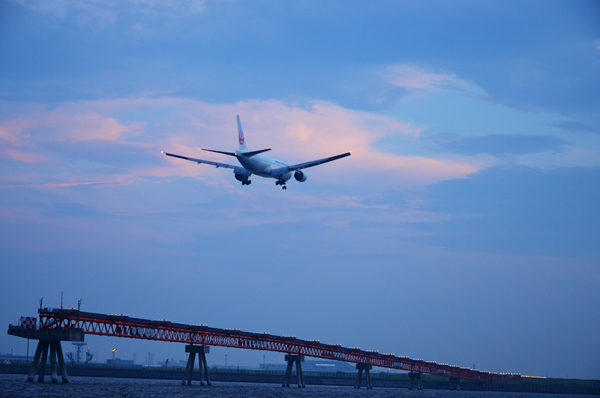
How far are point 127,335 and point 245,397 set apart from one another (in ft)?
86.5

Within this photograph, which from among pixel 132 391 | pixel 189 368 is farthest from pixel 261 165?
pixel 189 368

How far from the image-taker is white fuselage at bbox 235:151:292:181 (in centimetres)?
10425

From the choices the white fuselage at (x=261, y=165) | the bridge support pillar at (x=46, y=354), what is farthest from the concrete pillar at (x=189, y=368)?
the white fuselage at (x=261, y=165)

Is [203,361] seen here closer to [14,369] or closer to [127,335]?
[127,335]

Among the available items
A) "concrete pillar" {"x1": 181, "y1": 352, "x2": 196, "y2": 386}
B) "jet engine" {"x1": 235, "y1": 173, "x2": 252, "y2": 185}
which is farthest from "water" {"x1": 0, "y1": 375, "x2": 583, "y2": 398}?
"jet engine" {"x1": 235, "y1": 173, "x2": 252, "y2": 185}

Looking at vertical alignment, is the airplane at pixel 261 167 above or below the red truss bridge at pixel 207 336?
above

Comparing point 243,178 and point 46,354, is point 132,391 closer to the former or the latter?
point 46,354

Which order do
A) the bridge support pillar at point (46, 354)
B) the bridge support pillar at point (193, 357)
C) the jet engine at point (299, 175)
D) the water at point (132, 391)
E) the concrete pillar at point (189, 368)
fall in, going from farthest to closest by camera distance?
the concrete pillar at point (189, 368), the bridge support pillar at point (193, 357), the jet engine at point (299, 175), the bridge support pillar at point (46, 354), the water at point (132, 391)

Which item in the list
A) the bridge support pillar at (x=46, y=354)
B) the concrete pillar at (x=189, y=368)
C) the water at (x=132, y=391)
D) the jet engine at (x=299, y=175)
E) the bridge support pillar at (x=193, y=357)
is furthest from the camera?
the concrete pillar at (x=189, y=368)

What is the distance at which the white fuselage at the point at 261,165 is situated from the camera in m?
104

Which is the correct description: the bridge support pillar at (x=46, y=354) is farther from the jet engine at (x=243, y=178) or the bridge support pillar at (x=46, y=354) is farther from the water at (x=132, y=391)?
the jet engine at (x=243, y=178)

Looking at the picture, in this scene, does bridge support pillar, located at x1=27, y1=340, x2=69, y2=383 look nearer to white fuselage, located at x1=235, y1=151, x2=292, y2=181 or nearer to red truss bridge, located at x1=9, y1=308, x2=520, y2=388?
red truss bridge, located at x1=9, y1=308, x2=520, y2=388

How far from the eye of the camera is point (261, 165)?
4181 inches

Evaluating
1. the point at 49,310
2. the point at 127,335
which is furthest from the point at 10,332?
the point at 127,335
